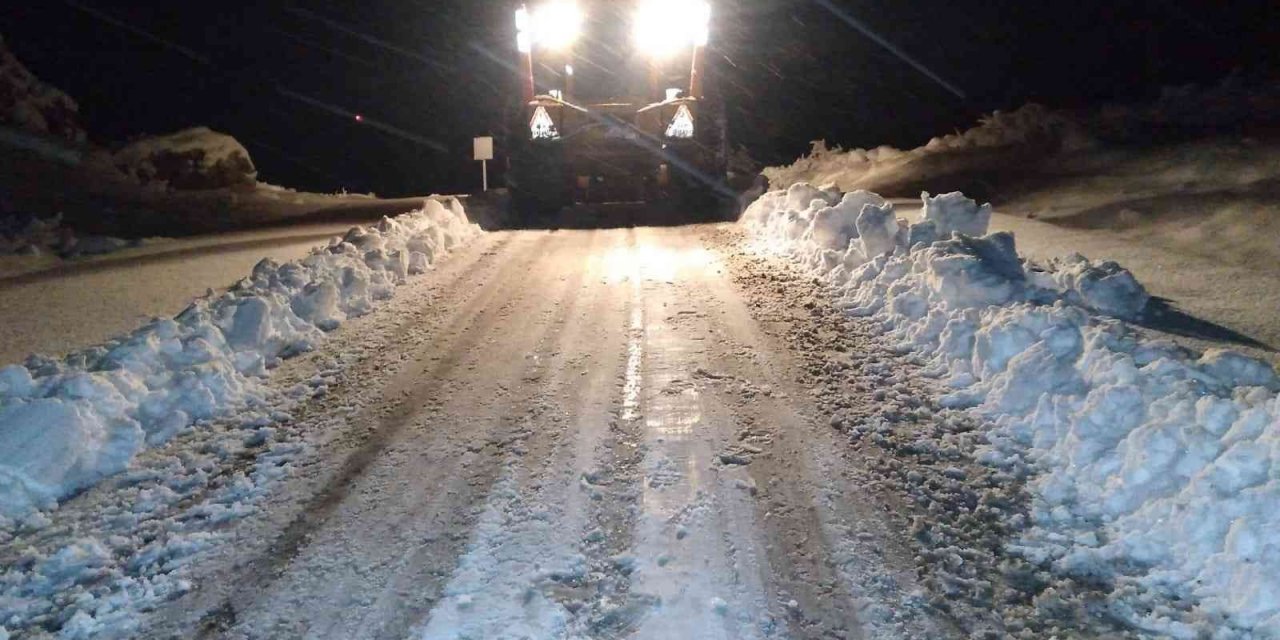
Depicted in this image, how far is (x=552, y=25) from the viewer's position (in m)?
19.1

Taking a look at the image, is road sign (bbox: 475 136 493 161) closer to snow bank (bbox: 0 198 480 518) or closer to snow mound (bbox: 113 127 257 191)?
snow mound (bbox: 113 127 257 191)

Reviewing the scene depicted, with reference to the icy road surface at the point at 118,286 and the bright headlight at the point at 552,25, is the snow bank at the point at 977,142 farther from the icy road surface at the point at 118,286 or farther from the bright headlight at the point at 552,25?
the icy road surface at the point at 118,286

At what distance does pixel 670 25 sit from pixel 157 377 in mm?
14359

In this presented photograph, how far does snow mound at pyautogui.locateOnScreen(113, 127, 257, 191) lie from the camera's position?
83.1ft

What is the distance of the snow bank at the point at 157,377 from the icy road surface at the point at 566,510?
1.96 feet

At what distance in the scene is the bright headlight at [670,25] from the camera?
18797 millimetres

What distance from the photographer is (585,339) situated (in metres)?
8.04

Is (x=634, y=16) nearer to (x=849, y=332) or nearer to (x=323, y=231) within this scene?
(x=323, y=231)

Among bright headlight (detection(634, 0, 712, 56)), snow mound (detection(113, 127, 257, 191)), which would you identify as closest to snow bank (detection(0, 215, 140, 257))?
snow mound (detection(113, 127, 257, 191))

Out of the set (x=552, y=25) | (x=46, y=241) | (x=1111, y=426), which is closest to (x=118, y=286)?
(x=46, y=241)

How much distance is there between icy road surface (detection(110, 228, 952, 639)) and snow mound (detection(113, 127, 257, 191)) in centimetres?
1995

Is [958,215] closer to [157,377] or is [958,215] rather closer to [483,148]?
[157,377]

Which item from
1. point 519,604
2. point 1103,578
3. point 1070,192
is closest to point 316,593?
point 519,604

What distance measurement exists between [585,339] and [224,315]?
2.98m
